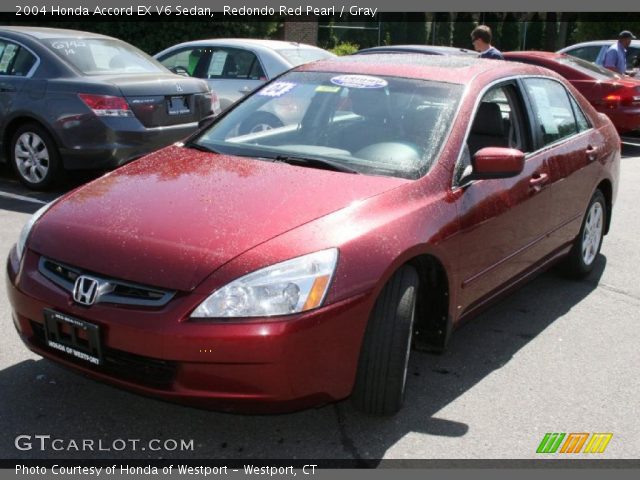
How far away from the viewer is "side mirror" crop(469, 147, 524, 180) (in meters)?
3.97

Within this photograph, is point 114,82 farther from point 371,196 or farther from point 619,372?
point 619,372

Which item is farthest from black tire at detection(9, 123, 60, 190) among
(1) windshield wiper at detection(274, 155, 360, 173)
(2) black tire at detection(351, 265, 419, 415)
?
(2) black tire at detection(351, 265, 419, 415)

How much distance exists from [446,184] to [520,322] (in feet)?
4.72

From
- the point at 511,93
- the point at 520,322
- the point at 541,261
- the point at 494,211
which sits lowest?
the point at 520,322

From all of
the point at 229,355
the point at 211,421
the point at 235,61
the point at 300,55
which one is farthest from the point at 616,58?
the point at 229,355

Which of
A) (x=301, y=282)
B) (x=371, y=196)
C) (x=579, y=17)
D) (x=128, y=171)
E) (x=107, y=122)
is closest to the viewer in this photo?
(x=301, y=282)

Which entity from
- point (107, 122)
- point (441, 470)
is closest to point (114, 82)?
point (107, 122)

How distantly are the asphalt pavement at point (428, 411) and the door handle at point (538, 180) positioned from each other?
849mm

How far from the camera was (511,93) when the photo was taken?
4.89 meters

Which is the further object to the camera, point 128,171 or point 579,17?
point 579,17

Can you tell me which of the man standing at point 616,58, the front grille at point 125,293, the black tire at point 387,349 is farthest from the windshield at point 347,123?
the man standing at point 616,58

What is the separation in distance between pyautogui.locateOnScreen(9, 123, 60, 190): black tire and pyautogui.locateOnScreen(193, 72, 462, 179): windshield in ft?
11.1

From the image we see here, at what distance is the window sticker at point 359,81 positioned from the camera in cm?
457

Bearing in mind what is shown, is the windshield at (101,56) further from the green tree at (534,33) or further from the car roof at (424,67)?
the green tree at (534,33)
